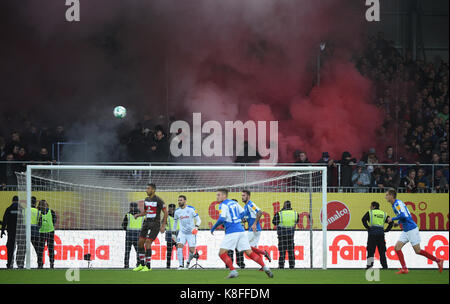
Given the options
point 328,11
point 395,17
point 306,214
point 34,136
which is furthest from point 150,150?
point 395,17

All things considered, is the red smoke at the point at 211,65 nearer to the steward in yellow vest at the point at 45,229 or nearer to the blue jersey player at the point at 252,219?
the steward in yellow vest at the point at 45,229

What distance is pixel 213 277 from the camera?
11.1m

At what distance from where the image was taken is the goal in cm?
1380

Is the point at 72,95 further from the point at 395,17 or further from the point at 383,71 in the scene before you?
the point at 395,17

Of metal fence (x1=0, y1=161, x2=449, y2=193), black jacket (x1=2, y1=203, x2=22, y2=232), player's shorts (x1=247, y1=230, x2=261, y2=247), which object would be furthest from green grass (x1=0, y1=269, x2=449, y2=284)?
metal fence (x1=0, y1=161, x2=449, y2=193)

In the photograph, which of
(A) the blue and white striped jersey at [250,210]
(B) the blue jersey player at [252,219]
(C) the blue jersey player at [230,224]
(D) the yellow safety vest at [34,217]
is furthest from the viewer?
(D) the yellow safety vest at [34,217]

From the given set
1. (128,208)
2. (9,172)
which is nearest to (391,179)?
(128,208)

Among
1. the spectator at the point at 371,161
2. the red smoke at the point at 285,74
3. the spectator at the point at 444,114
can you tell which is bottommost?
the spectator at the point at 371,161

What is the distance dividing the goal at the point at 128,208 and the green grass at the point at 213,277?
1.45m

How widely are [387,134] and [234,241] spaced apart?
9571 mm

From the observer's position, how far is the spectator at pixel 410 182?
52.2 feet

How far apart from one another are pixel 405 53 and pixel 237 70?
5.32 meters

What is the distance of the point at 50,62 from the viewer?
19.3 metres

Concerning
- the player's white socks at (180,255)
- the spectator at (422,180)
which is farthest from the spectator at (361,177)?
the player's white socks at (180,255)
